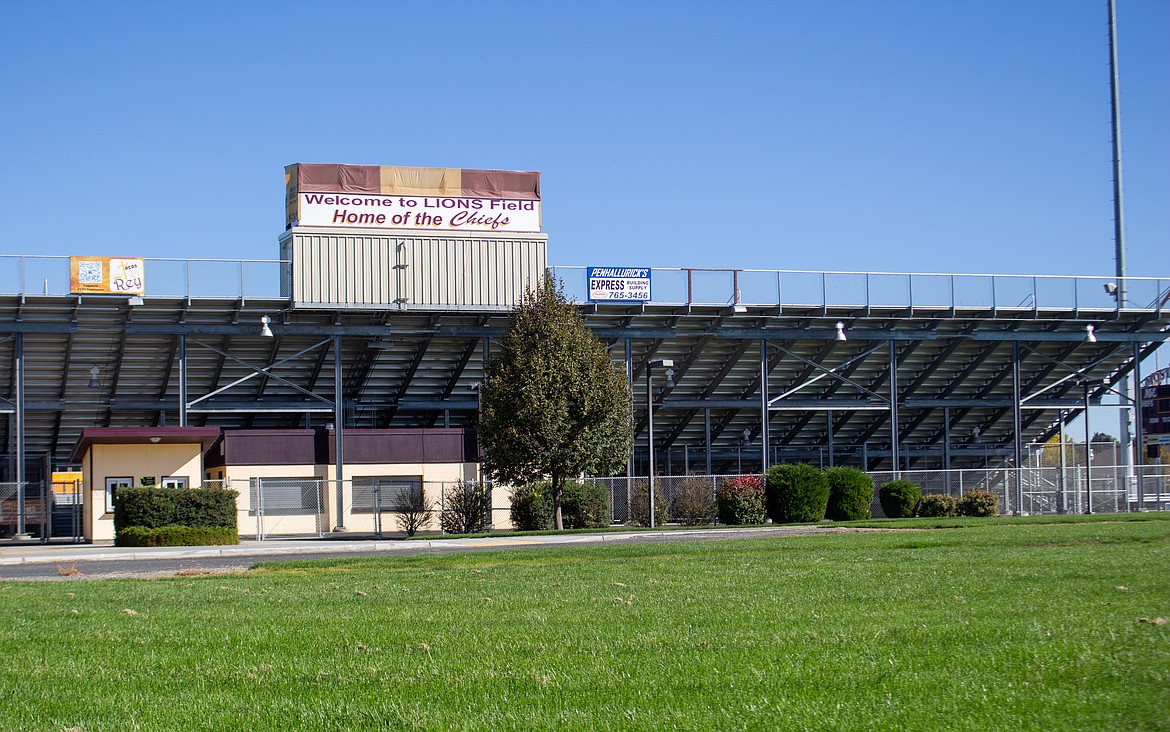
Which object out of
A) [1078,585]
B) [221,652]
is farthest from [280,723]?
[1078,585]

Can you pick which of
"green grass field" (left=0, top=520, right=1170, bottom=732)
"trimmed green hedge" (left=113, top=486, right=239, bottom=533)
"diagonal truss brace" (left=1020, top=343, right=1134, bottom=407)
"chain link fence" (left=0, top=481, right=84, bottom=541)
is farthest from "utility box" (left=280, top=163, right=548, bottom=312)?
"green grass field" (left=0, top=520, right=1170, bottom=732)

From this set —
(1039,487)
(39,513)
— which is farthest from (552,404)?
(1039,487)

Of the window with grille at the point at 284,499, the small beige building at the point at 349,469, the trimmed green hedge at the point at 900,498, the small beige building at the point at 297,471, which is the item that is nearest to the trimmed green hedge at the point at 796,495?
the trimmed green hedge at the point at 900,498

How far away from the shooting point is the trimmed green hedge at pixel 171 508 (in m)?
33.2

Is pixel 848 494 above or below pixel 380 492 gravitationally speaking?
below

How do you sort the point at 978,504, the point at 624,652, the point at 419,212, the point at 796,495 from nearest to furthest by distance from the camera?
the point at 624,652 → the point at 796,495 → the point at 978,504 → the point at 419,212

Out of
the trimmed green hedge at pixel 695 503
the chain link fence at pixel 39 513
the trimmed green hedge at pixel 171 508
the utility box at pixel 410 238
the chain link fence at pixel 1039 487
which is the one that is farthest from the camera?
the chain link fence at pixel 1039 487

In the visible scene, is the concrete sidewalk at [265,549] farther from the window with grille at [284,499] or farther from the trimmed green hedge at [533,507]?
the window with grille at [284,499]

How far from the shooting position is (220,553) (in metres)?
28.3

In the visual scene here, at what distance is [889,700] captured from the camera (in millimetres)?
7137

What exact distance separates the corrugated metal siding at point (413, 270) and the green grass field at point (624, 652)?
2854 centimetres

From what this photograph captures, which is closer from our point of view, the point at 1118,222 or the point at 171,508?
the point at 171,508

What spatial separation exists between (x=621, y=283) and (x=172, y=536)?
66.3 ft

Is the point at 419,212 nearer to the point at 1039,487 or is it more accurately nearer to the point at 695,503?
the point at 695,503
